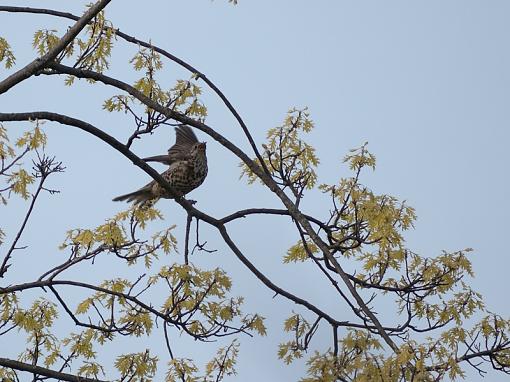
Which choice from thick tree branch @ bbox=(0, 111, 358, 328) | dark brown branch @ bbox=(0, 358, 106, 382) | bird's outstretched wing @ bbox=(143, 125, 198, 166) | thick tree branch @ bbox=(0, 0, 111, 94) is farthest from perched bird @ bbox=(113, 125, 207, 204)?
thick tree branch @ bbox=(0, 0, 111, 94)

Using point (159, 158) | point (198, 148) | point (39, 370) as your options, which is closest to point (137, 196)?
point (159, 158)

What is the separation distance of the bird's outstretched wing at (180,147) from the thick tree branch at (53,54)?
98.6 inches

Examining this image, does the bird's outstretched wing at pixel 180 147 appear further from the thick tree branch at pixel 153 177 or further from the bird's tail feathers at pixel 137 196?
the thick tree branch at pixel 153 177

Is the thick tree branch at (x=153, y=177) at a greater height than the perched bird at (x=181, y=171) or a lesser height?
lesser

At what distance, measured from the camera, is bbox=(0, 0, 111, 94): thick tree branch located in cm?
709

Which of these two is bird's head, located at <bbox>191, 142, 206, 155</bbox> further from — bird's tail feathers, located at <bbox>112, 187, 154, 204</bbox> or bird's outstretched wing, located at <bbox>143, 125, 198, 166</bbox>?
bird's tail feathers, located at <bbox>112, 187, 154, 204</bbox>

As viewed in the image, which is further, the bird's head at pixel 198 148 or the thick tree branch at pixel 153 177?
the bird's head at pixel 198 148

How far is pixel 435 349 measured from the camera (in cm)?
674

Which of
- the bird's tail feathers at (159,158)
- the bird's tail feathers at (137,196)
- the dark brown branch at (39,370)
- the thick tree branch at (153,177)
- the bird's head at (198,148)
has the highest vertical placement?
the bird's head at (198,148)

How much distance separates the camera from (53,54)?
746 centimetres

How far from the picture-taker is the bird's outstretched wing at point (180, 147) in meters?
10.2

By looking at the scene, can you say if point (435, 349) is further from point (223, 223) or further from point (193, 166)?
point (193, 166)

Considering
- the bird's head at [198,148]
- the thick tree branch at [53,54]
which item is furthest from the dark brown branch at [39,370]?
the bird's head at [198,148]

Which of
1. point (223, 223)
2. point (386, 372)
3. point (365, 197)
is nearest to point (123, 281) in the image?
point (223, 223)
